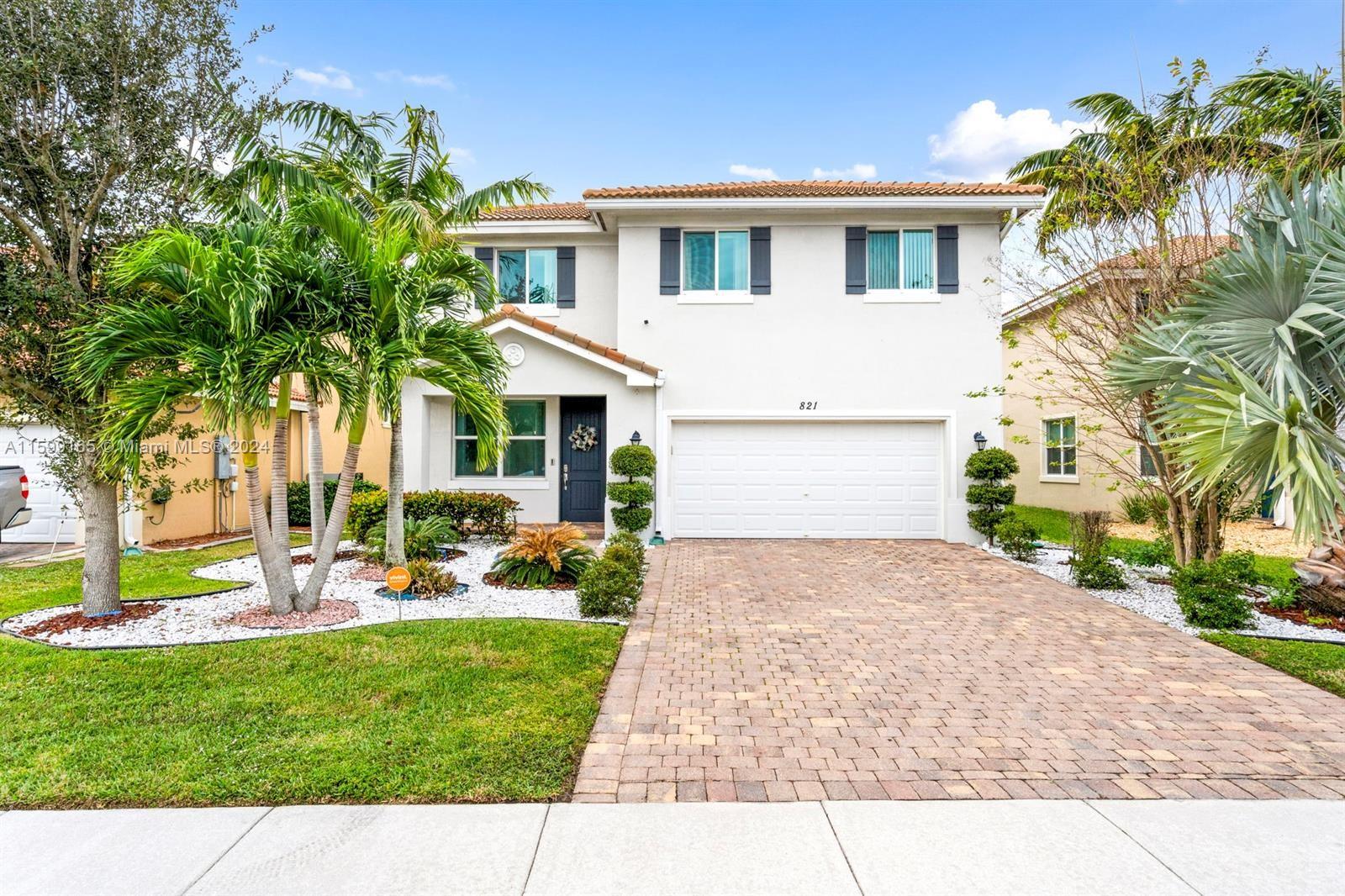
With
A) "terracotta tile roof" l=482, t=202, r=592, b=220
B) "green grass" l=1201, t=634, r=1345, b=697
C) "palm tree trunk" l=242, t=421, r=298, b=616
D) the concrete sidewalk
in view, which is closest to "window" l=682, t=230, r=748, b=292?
"terracotta tile roof" l=482, t=202, r=592, b=220

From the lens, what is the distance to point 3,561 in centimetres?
1034

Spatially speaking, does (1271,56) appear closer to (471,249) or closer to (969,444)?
(969,444)

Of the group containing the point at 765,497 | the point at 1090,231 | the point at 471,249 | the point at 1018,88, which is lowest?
the point at 765,497

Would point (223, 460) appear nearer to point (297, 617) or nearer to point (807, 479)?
point (297, 617)

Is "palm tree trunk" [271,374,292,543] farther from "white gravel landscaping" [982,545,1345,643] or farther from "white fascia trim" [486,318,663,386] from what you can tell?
"white gravel landscaping" [982,545,1345,643]

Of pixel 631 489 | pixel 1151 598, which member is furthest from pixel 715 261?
pixel 1151 598

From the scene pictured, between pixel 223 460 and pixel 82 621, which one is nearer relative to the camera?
pixel 82 621

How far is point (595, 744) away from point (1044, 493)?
58.4ft

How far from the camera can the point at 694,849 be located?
3.05 m

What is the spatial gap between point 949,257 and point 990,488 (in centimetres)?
448

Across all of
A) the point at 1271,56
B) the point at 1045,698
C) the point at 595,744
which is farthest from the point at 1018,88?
the point at 595,744

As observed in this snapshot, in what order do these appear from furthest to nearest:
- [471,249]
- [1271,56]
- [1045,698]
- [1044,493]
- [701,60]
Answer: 1. [1044,493]
2. [701,60]
3. [471,249]
4. [1271,56]
5. [1045,698]

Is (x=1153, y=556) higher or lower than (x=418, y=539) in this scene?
lower

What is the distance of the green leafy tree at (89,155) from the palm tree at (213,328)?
1.77 ft
